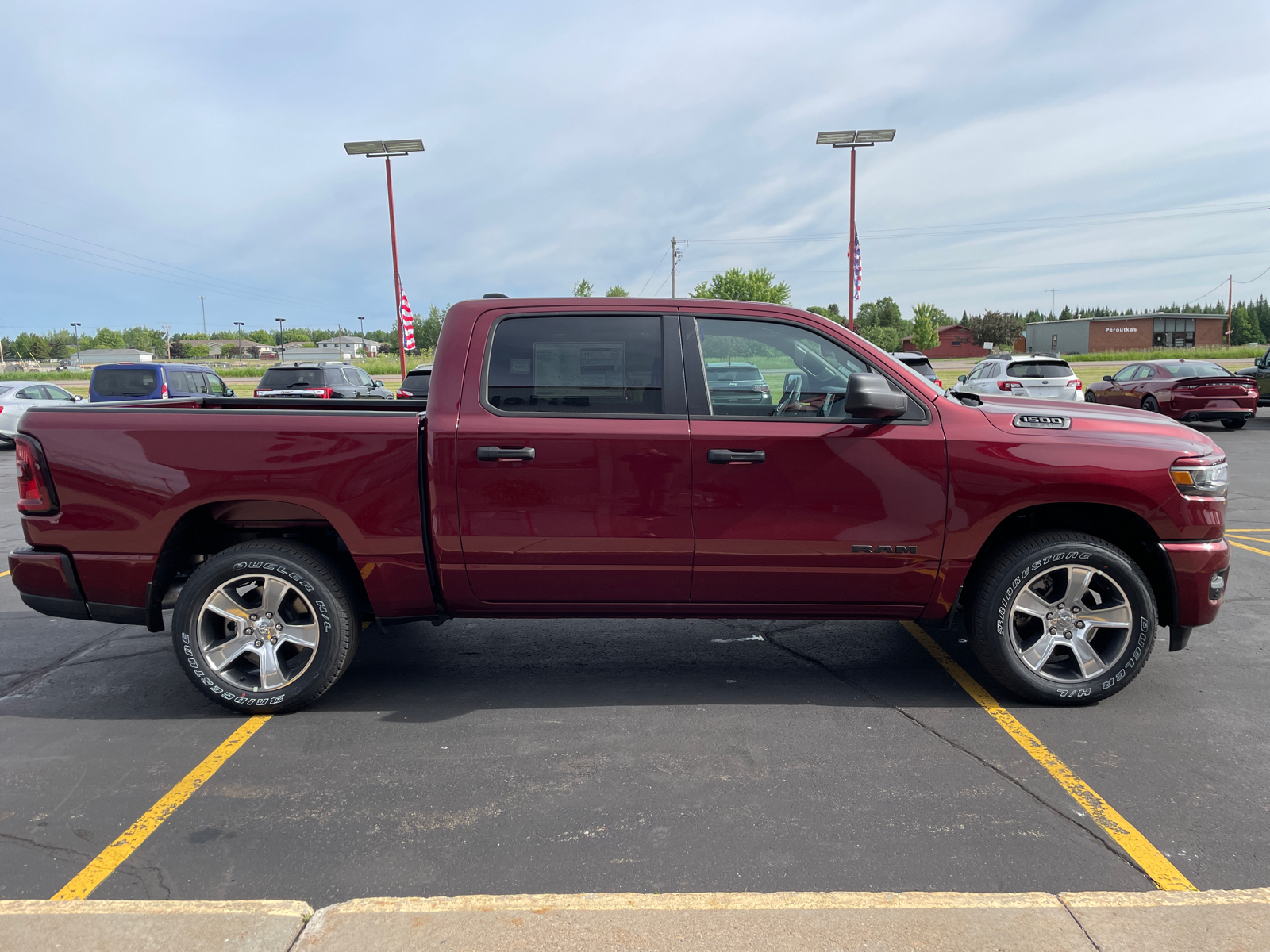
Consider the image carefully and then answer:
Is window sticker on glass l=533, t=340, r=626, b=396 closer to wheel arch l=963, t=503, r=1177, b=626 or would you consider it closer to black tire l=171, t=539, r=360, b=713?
black tire l=171, t=539, r=360, b=713

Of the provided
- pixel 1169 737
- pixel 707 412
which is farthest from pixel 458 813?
pixel 1169 737

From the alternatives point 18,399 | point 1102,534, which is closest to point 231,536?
point 1102,534

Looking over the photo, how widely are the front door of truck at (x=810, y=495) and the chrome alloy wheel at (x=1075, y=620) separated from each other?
52 centimetres

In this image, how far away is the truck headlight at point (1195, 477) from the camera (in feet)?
12.2

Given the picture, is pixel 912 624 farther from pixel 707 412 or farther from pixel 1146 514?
pixel 707 412

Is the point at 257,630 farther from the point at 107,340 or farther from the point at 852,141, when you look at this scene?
the point at 107,340

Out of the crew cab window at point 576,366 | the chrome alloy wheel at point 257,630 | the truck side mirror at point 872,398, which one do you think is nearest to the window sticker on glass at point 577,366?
the crew cab window at point 576,366

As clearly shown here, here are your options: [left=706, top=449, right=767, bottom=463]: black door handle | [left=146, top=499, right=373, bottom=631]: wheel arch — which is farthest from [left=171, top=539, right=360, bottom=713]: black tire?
[left=706, top=449, right=767, bottom=463]: black door handle

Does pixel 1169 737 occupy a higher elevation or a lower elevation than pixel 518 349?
lower

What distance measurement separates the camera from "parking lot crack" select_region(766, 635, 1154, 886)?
2754 mm

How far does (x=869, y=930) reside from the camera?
2266 millimetres

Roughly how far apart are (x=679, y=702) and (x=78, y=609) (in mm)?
2900

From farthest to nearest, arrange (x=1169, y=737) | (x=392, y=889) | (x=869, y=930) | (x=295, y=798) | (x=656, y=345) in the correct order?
(x=656, y=345) < (x=1169, y=737) < (x=295, y=798) < (x=392, y=889) < (x=869, y=930)

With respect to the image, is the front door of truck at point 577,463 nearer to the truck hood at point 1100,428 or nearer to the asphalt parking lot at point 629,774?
the asphalt parking lot at point 629,774
